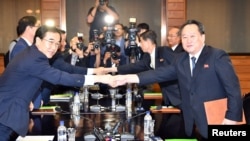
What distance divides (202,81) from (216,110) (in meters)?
0.20

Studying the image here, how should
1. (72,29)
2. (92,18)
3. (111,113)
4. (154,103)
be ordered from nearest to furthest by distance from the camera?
(111,113)
(154,103)
(92,18)
(72,29)

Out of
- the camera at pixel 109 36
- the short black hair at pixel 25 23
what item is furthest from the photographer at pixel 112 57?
the short black hair at pixel 25 23

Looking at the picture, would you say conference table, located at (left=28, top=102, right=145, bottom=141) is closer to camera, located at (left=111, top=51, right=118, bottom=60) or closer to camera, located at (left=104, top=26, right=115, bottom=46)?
camera, located at (left=104, top=26, right=115, bottom=46)

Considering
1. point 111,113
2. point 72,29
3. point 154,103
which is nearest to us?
point 111,113

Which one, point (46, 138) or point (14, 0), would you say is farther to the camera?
point (14, 0)

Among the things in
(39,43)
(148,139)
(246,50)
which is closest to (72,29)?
(246,50)

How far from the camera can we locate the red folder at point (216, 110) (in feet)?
8.43

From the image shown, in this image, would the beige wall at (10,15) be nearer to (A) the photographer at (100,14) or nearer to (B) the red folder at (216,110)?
(A) the photographer at (100,14)

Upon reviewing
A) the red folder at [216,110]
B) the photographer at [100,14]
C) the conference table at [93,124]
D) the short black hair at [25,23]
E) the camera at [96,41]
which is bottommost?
the conference table at [93,124]

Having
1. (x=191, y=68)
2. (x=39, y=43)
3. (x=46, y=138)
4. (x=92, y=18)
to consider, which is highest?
(x=92, y=18)

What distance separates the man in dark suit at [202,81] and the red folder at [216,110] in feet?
0.08

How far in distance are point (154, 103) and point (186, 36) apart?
4.60ft

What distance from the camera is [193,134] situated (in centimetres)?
265

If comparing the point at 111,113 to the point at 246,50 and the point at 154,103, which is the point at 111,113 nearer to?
the point at 154,103
